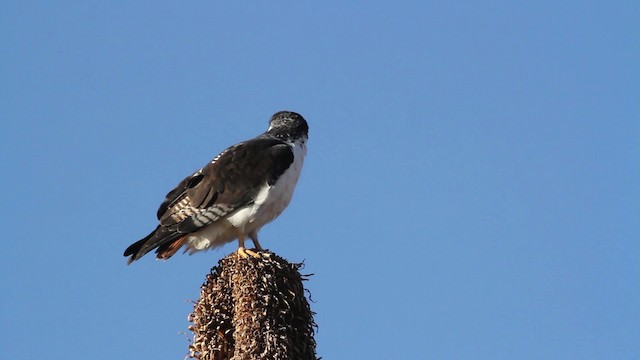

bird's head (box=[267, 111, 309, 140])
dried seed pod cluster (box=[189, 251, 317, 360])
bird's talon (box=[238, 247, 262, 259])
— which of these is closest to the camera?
dried seed pod cluster (box=[189, 251, 317, 360])

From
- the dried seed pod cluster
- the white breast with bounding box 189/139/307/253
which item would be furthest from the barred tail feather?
the dried seed pod cluster

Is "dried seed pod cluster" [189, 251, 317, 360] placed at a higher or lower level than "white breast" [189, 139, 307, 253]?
lower

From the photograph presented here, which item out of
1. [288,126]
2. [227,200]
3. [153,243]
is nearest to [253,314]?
[153,243]

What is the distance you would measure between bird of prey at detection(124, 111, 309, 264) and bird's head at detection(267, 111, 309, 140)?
0.41 meters

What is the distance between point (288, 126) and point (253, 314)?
4.42m

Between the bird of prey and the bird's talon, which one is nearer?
the bird's talon

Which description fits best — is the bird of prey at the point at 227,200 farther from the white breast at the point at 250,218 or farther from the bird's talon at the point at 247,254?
the bird's talon at the point at 247,254

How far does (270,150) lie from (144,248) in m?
1.84

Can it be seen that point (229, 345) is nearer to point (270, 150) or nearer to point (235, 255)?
point (235, 255)

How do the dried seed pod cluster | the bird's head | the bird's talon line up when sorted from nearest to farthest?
the dried seed pod cluster < the bird's talon < the bird's head

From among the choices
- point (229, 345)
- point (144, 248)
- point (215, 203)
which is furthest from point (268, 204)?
point (229, 345)

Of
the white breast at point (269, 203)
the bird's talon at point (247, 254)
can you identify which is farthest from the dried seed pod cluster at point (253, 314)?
the white breast at point (269, 203)

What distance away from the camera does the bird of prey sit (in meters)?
11.5

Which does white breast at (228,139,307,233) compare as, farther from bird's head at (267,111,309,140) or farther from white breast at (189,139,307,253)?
bird's head at (267,111,309,140)
